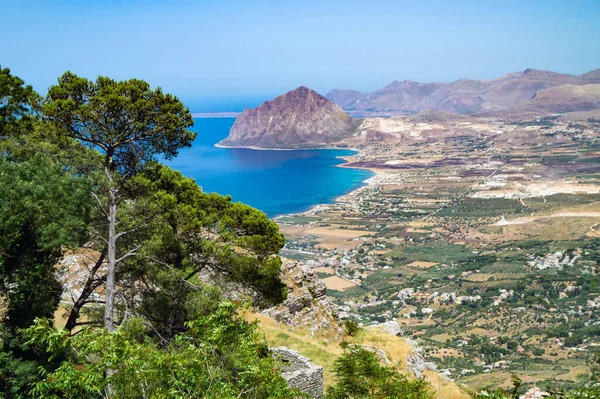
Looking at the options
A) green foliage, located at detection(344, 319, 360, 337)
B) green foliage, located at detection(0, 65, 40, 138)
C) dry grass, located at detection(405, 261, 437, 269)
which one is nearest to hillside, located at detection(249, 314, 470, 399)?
green foliage, located at detection(344, 319, 360, 337)

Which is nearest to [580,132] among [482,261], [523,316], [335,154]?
[335,154]

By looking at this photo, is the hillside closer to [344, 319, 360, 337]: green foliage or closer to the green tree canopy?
[344, 319, 360, 337]: green foliage

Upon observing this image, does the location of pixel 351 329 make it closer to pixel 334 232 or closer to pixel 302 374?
pixel 302 374

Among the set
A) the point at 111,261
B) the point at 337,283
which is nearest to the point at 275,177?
the point at 337,283

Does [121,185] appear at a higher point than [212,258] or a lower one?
higher

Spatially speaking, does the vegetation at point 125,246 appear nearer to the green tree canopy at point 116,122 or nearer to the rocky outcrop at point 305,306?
the green tree canopy at point 116,122

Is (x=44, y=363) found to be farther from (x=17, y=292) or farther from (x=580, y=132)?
(x=580, y=132)

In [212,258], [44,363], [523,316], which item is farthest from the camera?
[523,316]
